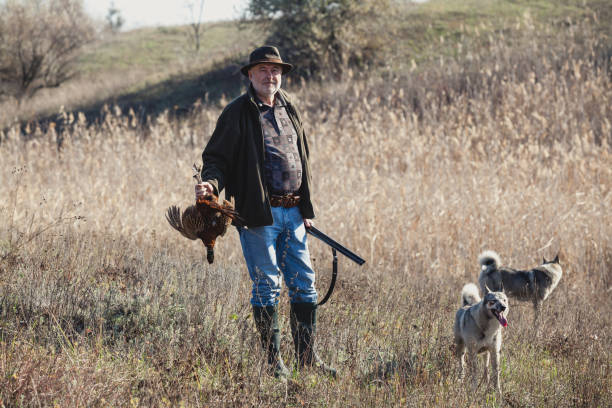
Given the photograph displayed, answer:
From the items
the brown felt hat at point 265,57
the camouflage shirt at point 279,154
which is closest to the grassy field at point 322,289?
the camouflage shirt at point 279,154

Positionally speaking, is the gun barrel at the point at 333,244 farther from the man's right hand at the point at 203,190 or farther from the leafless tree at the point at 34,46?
the leafless tree at the point at 34,46

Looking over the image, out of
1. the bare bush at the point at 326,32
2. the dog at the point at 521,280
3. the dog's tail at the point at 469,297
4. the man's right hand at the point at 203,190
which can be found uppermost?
the bare bush at the point at 326,32

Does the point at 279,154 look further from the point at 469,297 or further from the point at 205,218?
the point at 469,297

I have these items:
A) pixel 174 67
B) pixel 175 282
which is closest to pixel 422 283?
pixel 175 282

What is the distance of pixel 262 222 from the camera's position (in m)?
3.75

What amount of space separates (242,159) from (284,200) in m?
0.43

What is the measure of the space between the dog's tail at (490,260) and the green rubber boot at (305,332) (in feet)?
8.00

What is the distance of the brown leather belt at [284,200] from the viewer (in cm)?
393

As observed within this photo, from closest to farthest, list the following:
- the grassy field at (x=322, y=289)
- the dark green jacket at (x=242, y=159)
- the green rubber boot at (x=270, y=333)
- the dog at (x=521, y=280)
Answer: the grassy field at (x=322, y=289) → the dark green jacket at (x=242, y=159) → the green rubber boot at (x=270, y=333) → the dog at (x=521, y=280)

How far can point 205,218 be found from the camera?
11.9ft

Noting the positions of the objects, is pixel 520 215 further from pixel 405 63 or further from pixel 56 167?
pixel 405 63

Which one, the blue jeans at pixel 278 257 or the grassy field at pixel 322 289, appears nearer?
the grassy field at pixel 322 289

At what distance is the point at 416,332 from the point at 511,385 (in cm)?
90

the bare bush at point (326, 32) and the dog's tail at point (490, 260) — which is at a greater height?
the bare bush at point (326, 32)
